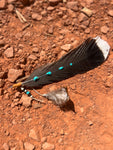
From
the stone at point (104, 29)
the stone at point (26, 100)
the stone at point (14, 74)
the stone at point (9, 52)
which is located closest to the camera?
the stone at point (26, 100)

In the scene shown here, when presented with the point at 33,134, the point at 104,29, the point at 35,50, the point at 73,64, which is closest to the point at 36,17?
the point at 35,50

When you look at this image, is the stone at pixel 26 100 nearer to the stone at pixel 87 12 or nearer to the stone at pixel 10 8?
the stone at pixel 10 8

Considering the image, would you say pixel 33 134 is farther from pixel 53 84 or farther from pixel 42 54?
Result: pixel 42 54

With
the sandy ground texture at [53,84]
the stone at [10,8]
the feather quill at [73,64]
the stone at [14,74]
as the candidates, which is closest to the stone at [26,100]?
the sandy ground texture at [53,84]

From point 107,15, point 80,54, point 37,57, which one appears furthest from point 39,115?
point 107,15

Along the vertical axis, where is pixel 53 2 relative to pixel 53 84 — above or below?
above

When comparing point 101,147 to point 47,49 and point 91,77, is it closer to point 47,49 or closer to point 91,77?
point 91,77

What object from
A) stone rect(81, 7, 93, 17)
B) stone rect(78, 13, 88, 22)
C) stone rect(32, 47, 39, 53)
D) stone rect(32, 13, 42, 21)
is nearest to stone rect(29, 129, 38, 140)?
stone rect(32, 47, 39, 53)
